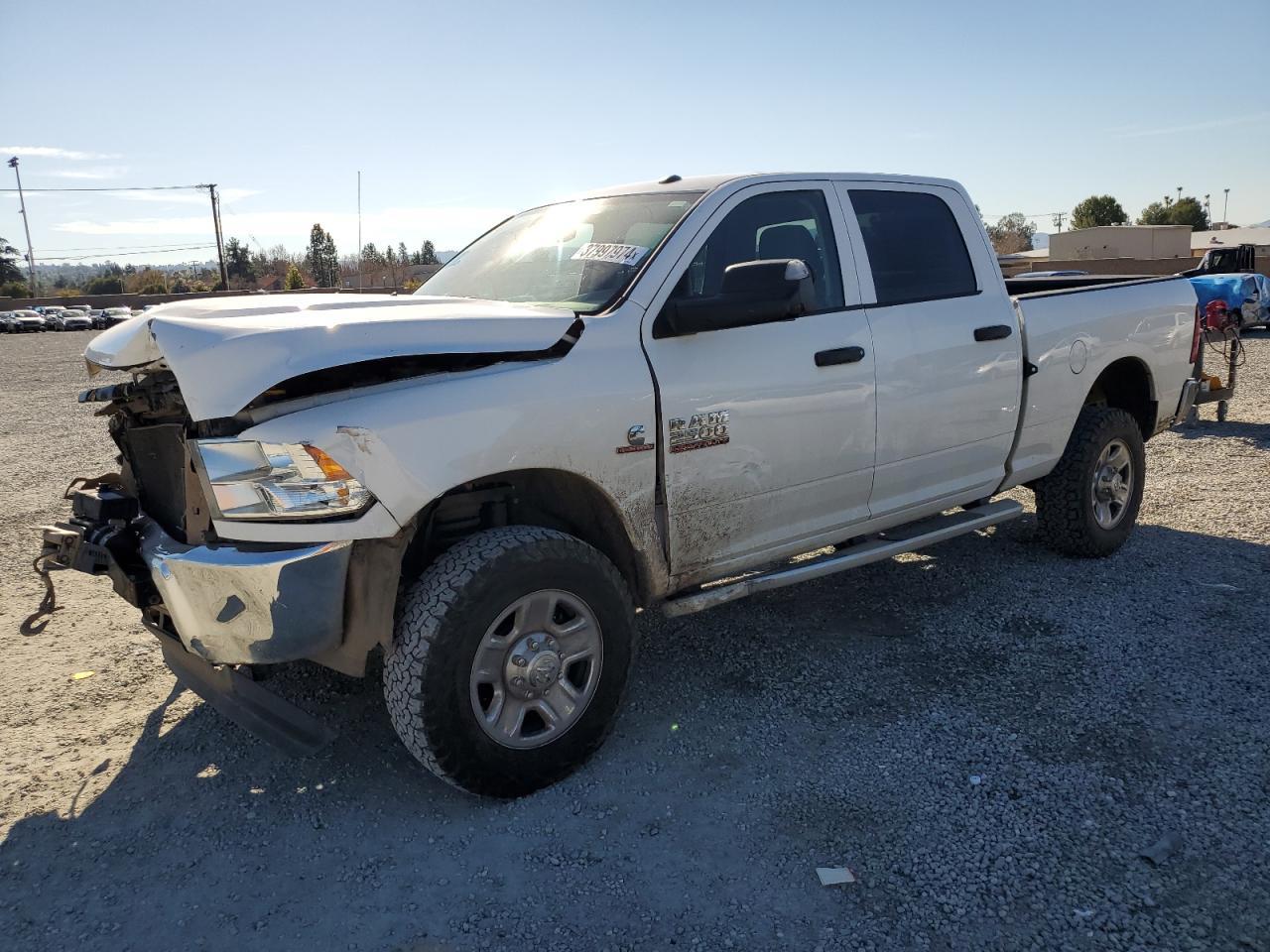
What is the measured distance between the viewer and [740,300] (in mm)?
3410

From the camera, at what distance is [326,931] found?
267 cm

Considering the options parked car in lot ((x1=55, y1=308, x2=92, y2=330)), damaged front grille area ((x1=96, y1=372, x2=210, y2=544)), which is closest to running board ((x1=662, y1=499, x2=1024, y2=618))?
damaged front grille area ((x1=96, y1=372, x2=210, y2=544))

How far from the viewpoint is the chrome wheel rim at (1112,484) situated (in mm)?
5523

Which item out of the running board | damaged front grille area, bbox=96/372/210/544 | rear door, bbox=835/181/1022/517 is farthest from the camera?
rear door, bbox=835/181/1022/517

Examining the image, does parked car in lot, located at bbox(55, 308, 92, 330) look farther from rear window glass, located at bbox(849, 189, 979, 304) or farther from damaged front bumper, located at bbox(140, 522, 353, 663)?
damaged front bumper, located at bbox(140, 522, 353, 663)

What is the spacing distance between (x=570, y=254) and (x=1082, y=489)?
10.8ft

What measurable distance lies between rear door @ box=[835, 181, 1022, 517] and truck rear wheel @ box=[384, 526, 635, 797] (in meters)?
1.62

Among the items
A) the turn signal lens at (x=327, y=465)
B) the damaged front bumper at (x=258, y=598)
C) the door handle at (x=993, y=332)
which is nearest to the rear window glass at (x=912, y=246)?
the door handle at (x=993, y=332)

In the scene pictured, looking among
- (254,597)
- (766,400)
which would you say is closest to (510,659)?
(254,597)

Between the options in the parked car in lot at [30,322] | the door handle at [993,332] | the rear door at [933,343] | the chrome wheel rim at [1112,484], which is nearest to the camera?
the rear door at [933,343]

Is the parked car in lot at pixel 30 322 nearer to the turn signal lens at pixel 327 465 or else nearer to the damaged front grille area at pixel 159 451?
the damaged front grille area at pixel 159 451

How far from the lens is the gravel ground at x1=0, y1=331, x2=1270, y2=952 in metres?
2.67

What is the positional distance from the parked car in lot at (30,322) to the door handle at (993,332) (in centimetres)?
5930

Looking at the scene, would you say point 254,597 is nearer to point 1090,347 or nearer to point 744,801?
point 744,801
